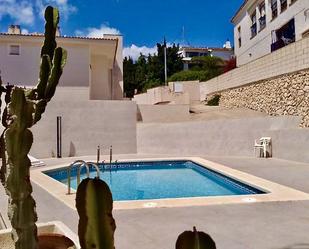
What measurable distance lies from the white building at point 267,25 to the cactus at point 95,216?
2389 cm

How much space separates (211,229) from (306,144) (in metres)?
9.14

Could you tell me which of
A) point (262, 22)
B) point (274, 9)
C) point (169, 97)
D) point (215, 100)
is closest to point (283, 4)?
point (274, 9)

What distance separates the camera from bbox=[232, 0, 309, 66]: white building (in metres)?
23.9

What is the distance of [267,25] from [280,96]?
1300cm

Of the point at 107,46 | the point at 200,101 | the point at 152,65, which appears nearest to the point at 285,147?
the point at 107,46

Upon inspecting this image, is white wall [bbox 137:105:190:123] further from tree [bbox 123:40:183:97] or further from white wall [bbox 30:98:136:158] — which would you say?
tree [bbox 123:40:183:97]

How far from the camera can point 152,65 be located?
172ft

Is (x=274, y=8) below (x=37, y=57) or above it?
above

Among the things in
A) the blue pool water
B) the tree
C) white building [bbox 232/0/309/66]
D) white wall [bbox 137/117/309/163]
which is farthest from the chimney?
the tree

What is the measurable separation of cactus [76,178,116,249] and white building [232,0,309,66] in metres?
23.9

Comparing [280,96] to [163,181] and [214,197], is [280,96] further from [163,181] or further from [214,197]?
[214,197]

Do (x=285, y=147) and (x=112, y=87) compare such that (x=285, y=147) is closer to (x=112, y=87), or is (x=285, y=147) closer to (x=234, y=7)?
(x=112, y=87)

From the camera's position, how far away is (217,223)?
576 cm

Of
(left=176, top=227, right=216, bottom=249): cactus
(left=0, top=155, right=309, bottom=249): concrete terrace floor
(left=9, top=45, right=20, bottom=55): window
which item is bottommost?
(left=0, top=155, right=309, bottom=249): concrete terrace floor
